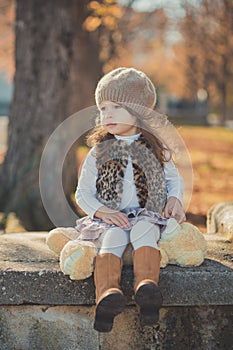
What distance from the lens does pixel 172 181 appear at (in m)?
3.97

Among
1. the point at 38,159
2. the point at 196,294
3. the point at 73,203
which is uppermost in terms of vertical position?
the point at 196,294

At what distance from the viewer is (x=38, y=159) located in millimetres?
7707

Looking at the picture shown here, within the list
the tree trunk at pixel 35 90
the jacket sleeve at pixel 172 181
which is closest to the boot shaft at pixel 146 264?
the jacket sleeve at pixel 172 181

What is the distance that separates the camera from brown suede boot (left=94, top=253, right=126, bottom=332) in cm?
318

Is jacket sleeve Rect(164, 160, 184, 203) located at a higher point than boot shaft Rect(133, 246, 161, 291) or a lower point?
higher

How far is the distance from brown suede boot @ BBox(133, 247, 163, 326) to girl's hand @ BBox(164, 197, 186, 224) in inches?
16.8

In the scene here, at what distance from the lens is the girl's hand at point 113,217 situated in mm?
3617

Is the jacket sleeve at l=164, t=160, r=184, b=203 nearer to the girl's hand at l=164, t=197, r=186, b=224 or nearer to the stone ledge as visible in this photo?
the girl's hand at l=164, t=197, r=186, b=224

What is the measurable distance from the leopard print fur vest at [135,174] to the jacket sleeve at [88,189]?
0.03m

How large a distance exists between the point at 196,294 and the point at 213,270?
0.58ft

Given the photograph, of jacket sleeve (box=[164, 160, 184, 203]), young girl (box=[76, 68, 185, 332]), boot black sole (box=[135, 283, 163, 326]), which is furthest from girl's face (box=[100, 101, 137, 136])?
boot black sole (box=[135, 283, 163, 326])

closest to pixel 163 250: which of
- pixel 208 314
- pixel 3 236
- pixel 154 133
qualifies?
pixel 208 314

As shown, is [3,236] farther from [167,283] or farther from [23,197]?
[23,197]

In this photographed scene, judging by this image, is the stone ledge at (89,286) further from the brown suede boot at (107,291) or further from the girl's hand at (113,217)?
the girl's hand at (113,217)
